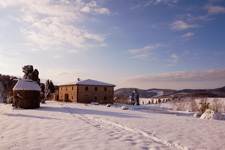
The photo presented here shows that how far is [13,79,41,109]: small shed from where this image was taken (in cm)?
3825

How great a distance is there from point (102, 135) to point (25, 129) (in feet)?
15.6

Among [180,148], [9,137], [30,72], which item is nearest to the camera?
[180,148]

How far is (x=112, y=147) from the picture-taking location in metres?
12.8

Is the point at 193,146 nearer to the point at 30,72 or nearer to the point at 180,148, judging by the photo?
the point at 180,148

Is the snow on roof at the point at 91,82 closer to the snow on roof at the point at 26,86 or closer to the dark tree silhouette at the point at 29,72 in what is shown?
the dark tree silhouette at the point at 29,72

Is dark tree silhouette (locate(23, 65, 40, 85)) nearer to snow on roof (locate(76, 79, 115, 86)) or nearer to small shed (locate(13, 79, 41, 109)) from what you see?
snow on roof (locate(76, 79, 115, 86))

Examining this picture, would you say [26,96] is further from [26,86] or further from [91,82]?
[91,82]

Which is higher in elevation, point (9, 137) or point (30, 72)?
point (30, 72)

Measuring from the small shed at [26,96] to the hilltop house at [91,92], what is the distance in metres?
25.8

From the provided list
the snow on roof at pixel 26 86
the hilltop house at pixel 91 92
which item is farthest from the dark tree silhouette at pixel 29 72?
the snow on roof at pixel 26 86

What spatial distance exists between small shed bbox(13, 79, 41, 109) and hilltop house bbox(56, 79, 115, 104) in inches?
1017

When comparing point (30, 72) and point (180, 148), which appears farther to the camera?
point (30, 72)

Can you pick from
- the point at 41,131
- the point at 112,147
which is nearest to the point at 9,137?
the point at 41,131

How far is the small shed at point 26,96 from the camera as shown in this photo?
38.2 metres
